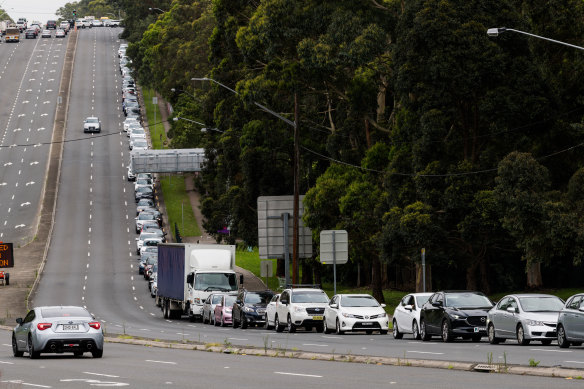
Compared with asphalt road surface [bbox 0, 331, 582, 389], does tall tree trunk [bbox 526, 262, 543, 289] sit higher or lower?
higher

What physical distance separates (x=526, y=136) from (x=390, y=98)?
11105 millimetres

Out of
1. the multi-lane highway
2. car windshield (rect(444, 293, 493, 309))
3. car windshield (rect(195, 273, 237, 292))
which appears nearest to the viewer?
car windshield (rect(444, 293, 493, 309))

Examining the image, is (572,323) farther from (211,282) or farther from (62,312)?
(211,282)

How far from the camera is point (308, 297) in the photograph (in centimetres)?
4134

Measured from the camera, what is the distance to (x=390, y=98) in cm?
5700

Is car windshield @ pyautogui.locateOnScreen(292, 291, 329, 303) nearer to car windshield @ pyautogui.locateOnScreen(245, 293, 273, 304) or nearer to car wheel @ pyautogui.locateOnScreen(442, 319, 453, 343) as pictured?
car windshield @ pyautogui.locateOnScreen(245, 293, 273, 304)

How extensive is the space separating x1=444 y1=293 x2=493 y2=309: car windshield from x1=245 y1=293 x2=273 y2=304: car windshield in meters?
13.3

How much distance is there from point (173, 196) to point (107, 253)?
2479 centimetres

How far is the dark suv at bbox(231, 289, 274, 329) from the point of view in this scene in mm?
44031

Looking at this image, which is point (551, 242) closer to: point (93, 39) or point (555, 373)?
point (555, 373)

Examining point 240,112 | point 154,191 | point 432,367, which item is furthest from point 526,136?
point 154,191

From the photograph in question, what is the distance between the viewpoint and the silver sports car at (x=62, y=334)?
27.0 metres

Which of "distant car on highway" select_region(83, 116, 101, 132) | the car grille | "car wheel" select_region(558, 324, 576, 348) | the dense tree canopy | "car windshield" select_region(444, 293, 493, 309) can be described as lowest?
"car wheel" select_region(558, 324, 576, 348)

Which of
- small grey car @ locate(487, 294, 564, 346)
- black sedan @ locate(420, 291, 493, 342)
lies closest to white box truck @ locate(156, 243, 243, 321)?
black sedan @ locate(420, 291, 493, 342)
